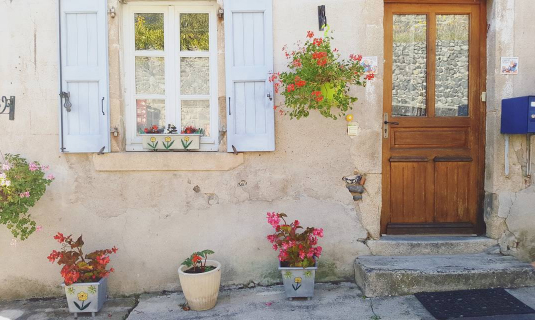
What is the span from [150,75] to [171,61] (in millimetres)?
252

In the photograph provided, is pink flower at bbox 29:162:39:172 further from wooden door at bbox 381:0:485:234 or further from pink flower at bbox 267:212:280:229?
wooden door at bbox 381:0:485:234

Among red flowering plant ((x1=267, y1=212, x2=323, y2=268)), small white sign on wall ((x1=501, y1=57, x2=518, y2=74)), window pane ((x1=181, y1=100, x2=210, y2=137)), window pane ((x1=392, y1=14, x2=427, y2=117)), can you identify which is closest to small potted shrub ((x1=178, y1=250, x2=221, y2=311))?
red flowering plant ((x1=267, y1=212, x2=323, y2=268))

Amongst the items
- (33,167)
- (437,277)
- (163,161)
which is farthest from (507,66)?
(33,167)

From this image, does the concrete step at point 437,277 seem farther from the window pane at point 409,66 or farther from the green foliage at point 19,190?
the green foliage at point 19,190

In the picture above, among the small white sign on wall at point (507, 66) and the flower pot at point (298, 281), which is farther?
the small white sign on wall at point (507, 66)

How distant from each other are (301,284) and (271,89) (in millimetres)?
1781

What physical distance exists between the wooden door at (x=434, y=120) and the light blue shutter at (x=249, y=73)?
1.24 m

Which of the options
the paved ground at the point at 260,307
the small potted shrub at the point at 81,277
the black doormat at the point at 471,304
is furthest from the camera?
the small potted shrub at the point at 81,277

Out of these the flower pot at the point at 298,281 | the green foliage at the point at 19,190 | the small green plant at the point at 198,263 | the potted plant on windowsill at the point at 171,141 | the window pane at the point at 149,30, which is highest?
the window pane at the point at 149,30

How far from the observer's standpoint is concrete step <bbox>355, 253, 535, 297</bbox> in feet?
12.8

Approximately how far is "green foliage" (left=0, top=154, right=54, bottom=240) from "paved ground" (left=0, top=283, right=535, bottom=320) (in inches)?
26.8

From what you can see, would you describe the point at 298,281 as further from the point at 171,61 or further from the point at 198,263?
the point at 171,61

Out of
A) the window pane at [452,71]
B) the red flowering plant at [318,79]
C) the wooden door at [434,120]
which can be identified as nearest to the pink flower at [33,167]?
the red flowering plant at [318,79]

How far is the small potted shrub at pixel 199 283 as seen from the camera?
373 centimetres
